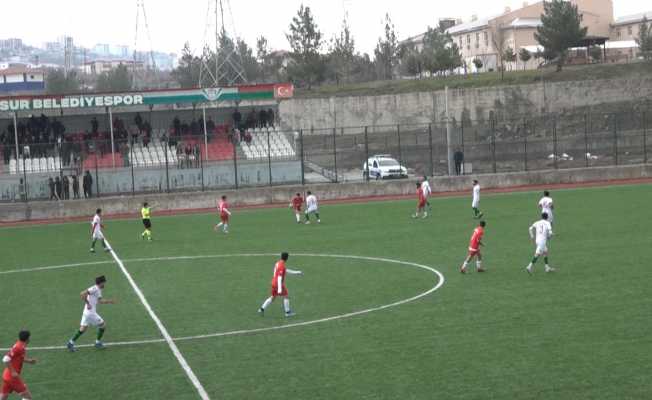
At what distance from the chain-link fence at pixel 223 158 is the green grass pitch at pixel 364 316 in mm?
16798

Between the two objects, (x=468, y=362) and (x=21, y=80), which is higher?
(x=21, y=80)

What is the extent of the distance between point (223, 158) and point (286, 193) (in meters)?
8.91

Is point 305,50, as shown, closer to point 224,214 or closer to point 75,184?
point 75,184

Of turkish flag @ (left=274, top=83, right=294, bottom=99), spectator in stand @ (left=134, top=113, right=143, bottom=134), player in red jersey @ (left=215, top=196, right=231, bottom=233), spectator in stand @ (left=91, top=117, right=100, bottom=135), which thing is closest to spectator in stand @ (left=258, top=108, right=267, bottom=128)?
turkish flag @ (left=274, top=83, right=294, bottom=99)

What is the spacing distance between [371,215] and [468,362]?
25.0 m

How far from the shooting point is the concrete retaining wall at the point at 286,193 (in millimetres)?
44812

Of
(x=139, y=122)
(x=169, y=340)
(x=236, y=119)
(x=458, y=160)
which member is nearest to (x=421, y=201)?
(x=458, y=160)

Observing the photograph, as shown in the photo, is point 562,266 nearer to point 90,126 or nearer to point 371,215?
point 371,215

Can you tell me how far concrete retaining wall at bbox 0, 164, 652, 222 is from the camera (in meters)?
44.8

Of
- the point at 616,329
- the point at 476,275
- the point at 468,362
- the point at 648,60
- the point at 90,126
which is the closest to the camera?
the point at 468,362

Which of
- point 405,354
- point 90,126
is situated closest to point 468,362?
point 405,354

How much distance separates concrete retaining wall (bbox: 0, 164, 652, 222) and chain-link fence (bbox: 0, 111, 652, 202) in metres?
2.01

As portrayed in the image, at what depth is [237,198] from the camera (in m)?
46.9

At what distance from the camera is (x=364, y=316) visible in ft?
60.8
